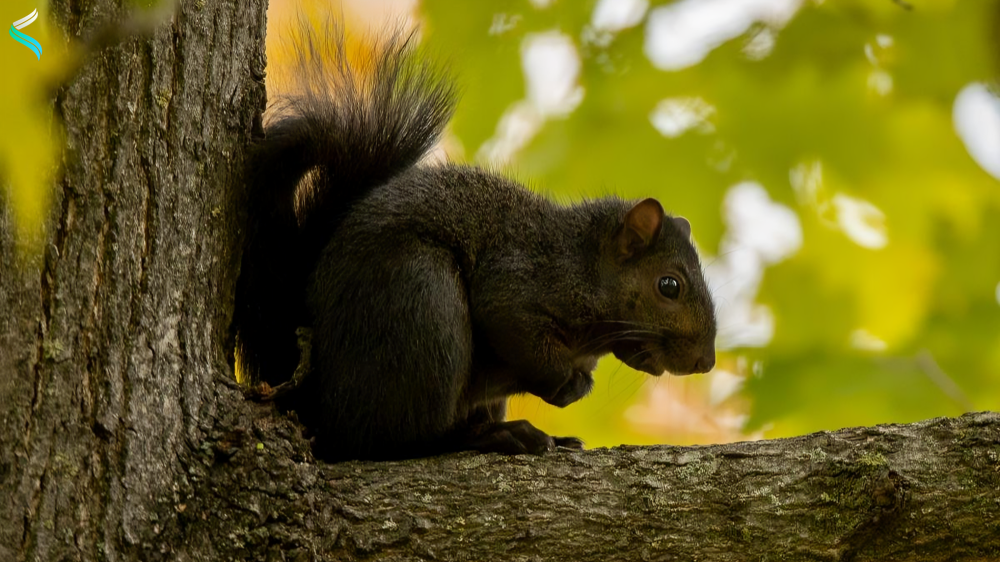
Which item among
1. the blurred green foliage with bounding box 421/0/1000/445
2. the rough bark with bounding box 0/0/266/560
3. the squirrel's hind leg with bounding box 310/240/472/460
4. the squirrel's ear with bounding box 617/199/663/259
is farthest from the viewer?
the blurred green foliage with bounding box 421/0/1000/445

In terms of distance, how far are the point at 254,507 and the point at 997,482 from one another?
1598 millimetres

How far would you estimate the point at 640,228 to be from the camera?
3283mm

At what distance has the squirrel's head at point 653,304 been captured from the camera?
3246mm

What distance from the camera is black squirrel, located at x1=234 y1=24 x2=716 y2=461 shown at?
2594 mm

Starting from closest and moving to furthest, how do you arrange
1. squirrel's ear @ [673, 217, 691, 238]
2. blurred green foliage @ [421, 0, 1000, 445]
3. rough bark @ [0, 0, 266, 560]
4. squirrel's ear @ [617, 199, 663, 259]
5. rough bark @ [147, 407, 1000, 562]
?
rough bark @ [0, 0, 266, 560], rough bark @ [147, 407, 1000, 562], squirrel's ear @ [617, 199, 663, 259], squirrel's ear @ [673, 217, 691, 238], blurred green foliage @ [421, 0, 1000, 445]

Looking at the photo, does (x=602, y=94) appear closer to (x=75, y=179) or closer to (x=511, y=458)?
A: (x=511, y=458)

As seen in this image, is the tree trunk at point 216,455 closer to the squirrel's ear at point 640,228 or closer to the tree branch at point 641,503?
the tree branch at point 641,503

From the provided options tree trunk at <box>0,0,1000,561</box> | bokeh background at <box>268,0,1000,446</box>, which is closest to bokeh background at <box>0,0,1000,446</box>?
bokeh background at <box>268,0,1000,446</box>

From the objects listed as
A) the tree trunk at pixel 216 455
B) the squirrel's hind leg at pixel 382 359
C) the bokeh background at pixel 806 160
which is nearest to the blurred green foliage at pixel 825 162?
the bokeh background at pixel 806 160

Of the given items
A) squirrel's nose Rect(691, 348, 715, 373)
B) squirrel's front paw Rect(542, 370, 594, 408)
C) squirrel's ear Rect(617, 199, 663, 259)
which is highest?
squirrel's ear Rect(617, 199, 663, 259)

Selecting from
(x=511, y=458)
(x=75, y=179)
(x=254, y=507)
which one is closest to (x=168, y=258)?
(x=75, y=179)

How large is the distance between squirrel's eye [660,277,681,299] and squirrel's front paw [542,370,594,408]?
37 cm

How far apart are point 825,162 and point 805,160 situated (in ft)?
0.24

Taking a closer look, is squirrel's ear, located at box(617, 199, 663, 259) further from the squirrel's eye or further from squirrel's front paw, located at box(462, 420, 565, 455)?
squirrel's front paw, located at box(462, 420, 565, 455)
